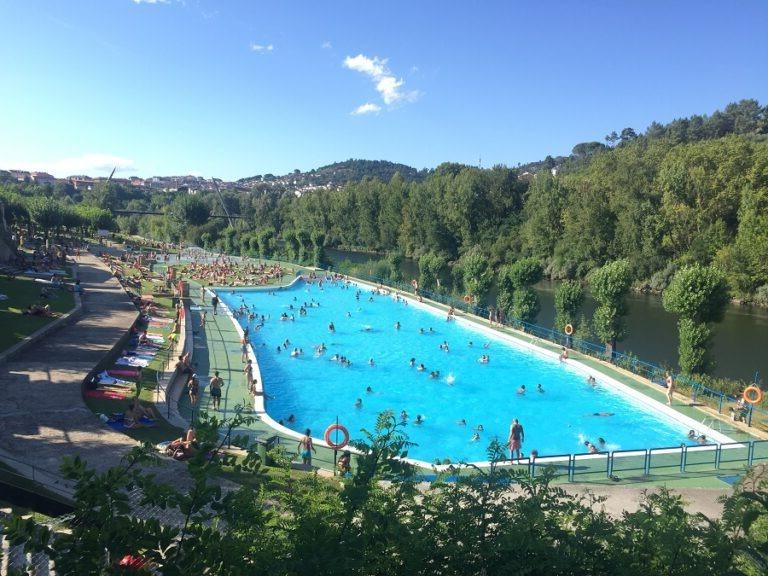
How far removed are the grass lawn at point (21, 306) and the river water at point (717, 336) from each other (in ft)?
85.3

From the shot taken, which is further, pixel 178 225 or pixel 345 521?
pixel 178 225

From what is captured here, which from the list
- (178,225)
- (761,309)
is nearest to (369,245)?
(178,225)

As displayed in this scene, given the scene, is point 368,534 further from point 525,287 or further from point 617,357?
point 525,287

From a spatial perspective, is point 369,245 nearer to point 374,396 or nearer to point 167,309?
point 167,309

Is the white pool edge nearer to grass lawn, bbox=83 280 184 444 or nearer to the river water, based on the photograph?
grass lawn, bbox=83 280 184 444

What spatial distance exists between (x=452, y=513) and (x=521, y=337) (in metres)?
24.7

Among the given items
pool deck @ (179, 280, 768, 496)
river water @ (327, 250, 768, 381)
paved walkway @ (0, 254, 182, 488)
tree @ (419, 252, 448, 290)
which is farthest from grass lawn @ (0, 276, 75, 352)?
river water @ (327, 250, 768, 381)

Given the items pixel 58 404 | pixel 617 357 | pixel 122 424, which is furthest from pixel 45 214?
pixel 617 357

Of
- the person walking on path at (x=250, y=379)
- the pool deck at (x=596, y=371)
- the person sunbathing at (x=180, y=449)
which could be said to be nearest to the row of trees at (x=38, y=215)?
the pool deck at (x=596, y=371)

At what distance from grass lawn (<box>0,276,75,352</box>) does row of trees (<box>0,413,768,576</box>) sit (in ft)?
56.7

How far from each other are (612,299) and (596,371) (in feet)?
11.5

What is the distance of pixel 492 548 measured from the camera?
13.2 feet

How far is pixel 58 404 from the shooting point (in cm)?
1354

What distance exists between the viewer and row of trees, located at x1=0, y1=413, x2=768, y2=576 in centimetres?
300
